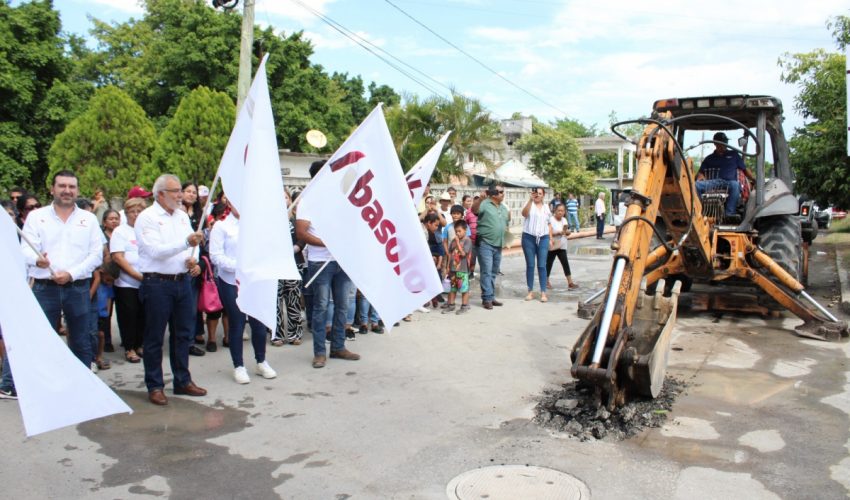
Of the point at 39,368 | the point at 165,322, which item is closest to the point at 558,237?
the point at 165,322

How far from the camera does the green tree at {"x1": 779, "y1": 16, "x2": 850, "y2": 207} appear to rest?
1091 centimetres

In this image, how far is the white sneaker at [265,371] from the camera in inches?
258

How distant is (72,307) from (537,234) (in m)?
7.14

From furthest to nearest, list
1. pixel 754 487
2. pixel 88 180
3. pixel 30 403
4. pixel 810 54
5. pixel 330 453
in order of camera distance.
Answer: pixel 88 180 → pixel 810 54 → pixel 330 453 → pixel 754 487 → pixel 30 403

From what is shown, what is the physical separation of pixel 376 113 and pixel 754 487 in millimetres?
4039

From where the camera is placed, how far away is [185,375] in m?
5.99

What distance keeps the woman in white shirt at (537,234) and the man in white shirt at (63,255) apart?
6.80 metres

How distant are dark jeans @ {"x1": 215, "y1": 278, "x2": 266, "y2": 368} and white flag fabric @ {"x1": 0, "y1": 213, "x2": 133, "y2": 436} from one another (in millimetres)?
2252

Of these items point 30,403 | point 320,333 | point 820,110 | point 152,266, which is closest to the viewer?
point 30,403

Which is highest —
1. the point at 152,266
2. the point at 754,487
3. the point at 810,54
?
the point at 810,54

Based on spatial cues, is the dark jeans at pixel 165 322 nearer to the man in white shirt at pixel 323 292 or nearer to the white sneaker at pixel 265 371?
the white sneaker at pixel 265 371

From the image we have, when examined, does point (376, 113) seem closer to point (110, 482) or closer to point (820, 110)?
point (110, 482)

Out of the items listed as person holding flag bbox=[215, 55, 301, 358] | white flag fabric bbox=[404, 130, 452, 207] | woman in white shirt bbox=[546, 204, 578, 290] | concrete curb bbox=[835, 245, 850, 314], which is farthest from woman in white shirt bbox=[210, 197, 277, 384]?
concrete curb bbox=[835, 245, 850, 314]

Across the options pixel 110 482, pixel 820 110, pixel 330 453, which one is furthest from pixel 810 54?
pixel 110 482
